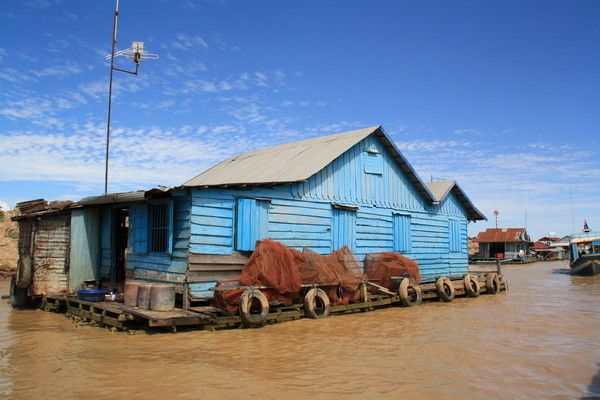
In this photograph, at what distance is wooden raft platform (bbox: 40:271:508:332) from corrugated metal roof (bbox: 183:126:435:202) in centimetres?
333

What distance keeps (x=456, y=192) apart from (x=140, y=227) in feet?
45.6

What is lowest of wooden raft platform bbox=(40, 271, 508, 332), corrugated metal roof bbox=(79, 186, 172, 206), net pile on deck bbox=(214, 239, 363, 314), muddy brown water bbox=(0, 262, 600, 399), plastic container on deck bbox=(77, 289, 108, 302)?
muddy brown water bbox=(0, 262, 600, 399)

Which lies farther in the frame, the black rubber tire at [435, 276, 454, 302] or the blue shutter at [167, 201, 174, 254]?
the black rubber tire at [435, 276, 454, 302]

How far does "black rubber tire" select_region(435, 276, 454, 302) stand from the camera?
17.2m

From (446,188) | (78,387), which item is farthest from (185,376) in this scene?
(446,188)

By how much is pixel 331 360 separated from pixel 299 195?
6.62 meters

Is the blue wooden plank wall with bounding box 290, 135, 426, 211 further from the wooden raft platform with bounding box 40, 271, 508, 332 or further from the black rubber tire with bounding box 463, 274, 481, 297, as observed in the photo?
the wooden raft platform with bounding box 40, 271, 508, 332

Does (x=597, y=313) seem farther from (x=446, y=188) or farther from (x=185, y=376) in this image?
(x=185, y=376)

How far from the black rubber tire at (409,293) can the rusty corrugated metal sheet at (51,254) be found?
10423 millimetres

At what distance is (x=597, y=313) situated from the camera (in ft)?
49.6

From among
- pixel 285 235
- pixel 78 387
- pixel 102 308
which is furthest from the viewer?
Answer: pixel 285 235

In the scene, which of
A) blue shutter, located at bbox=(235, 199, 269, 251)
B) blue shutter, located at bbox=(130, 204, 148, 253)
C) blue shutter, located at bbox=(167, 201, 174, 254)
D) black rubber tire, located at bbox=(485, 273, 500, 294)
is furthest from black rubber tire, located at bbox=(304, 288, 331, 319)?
black rubber tire, located at bbox=(485, 273, 500, 294)

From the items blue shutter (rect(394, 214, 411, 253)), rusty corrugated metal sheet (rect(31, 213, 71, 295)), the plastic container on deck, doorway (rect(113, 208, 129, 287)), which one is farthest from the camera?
blue shutter (rect(394, 214, 411, 253))

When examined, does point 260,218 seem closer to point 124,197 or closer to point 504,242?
point 124,197
